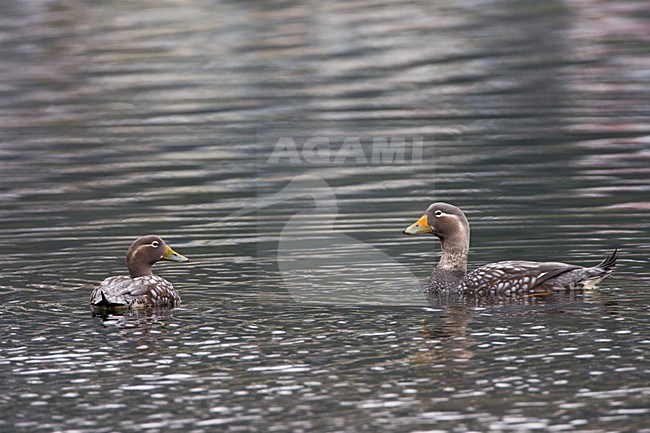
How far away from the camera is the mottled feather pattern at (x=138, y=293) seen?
11.4 meters

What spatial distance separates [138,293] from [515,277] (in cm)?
303

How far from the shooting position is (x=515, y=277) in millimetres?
11680

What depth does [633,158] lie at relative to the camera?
1903 centimetres

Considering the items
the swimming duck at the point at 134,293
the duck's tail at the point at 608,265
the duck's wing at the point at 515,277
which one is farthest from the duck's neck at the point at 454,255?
the swimming duck at the point at 134,293

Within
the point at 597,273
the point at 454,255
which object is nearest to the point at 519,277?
the point at 597,273


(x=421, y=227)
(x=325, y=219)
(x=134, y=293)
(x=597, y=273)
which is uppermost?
(x=421, y=227)

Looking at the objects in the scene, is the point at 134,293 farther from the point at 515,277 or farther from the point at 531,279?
the point at 531,279

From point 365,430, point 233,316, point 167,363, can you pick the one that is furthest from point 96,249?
point 365,430

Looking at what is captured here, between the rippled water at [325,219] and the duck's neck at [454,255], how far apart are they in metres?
0.49

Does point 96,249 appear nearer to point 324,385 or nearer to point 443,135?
point 324,385

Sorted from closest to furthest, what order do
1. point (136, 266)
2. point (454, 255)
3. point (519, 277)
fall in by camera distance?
point (519, 277) → point (136, 266) → point (454, 255)

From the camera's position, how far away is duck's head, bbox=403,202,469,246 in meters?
12.5

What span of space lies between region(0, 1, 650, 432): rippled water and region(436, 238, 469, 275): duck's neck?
49 cm

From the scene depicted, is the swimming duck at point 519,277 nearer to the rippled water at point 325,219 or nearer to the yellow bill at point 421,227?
the rippled water at point 325,219
